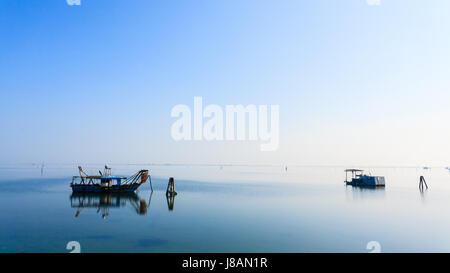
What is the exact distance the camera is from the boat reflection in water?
4166 cm

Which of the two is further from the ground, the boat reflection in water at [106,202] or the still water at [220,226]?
the still water at [220,226]

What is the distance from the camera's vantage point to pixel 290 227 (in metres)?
30.2

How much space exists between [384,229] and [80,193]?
55593mm

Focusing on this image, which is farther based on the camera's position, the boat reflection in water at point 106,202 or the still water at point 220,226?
the boat reflection in water at point 106,202

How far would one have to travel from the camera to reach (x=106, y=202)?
159 ft

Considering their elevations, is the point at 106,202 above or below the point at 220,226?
below

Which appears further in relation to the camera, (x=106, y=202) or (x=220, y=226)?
(x=106, y=202)

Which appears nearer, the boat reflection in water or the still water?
the still water

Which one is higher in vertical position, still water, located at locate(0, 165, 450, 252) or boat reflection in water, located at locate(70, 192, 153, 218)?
still water, located at locate(0, 165, 450, 252)

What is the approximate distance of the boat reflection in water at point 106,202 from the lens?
41.7 m
